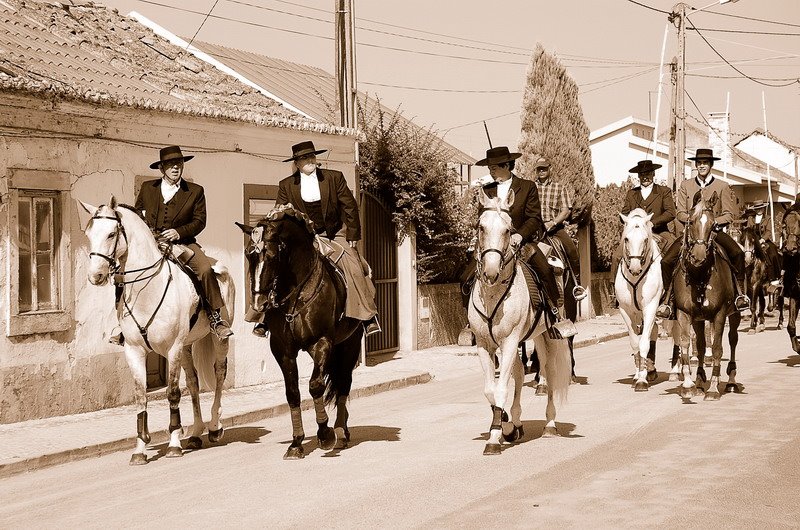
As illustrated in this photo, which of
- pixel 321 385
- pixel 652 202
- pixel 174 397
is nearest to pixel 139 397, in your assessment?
pixel 174 397

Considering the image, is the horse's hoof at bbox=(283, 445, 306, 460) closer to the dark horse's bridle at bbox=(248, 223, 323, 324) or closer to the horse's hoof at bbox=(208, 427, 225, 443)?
the dark horse's bridle at bbox=(248, 223, 323, 324)

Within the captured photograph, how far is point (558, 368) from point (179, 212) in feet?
13.1

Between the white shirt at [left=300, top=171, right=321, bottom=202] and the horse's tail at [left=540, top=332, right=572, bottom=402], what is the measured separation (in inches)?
101

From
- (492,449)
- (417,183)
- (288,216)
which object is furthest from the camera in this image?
(417,183)

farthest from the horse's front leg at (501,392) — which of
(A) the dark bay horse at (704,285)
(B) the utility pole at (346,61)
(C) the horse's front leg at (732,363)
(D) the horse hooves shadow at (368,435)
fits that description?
(B) the utility pole at (346,61)

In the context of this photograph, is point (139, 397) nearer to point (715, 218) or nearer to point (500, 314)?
point (500, 314)

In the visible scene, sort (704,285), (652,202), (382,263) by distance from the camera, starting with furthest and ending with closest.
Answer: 1. (382,263)
2. (652,202)
3. (704,285)

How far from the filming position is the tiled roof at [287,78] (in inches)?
1043

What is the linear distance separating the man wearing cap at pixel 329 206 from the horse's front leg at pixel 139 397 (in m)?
1.94

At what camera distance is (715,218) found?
13.9 metres

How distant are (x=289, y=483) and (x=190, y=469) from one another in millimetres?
1410

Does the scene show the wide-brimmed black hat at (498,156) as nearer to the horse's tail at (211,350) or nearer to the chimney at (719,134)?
the horse's tail at (211,350)

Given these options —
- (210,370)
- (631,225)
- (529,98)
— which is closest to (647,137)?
(529,98)

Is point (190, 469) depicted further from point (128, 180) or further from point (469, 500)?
point (128, 180)
